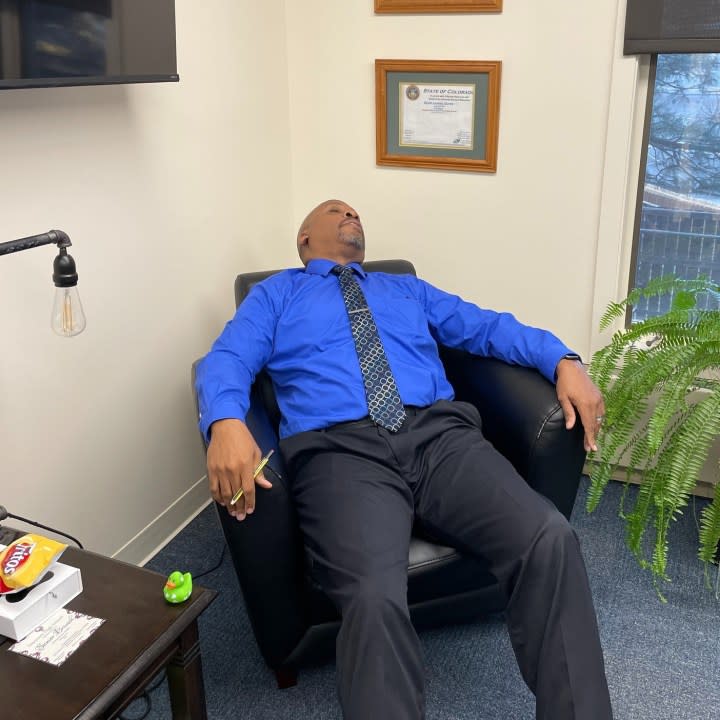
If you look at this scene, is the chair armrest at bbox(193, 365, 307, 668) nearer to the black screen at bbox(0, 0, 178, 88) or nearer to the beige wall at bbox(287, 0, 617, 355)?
the black screen at bbox(0, 0, 178, 88)

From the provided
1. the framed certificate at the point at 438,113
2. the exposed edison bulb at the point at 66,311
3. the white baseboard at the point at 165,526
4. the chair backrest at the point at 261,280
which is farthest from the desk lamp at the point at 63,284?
the framed certificate at the point at 438,113

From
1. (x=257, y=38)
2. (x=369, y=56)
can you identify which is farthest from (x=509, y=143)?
(x=257, y=38)

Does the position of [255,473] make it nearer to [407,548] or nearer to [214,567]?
[407,548]

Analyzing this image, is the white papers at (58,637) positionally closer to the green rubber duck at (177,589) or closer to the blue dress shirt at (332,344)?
the green rubber duck at (177,589)

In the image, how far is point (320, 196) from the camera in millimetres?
2898

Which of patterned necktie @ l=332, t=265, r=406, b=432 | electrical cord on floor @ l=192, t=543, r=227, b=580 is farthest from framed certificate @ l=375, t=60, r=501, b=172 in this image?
electrical cord on floor @ l=192, t=543, r=227, b=580

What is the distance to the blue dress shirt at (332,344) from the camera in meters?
1.95

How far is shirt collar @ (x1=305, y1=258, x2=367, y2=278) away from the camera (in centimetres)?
220

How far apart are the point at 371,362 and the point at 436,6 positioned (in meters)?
1.22

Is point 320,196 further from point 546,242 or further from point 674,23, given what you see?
point 674,23

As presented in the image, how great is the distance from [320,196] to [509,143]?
684mm

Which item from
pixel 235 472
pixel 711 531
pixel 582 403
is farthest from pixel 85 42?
pixel 711 531

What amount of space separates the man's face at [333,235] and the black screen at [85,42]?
54 cm

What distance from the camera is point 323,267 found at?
2.21 meters
